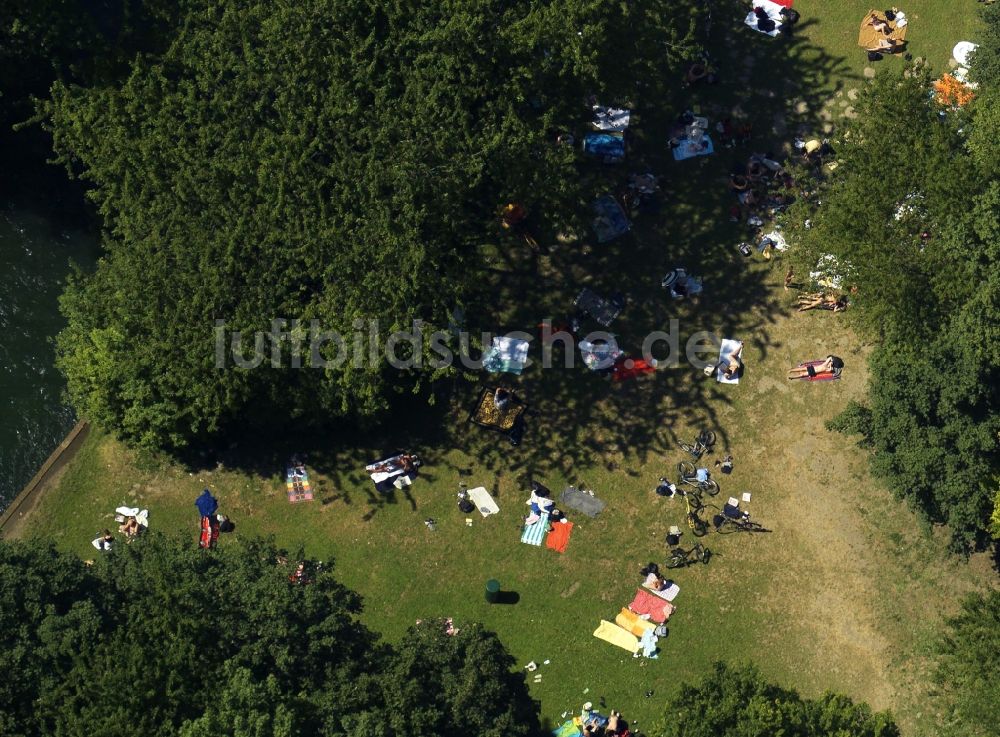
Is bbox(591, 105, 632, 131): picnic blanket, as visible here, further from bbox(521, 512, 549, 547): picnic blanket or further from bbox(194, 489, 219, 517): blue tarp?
bbox(194, 489, 219, 517): blue tarp

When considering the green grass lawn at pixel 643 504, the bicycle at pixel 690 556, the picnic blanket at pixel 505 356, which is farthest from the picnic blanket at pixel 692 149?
the bicycle at pixel 690 556

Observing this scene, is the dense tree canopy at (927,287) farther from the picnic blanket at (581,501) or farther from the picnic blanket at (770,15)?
the picnic blanket at (581,501)

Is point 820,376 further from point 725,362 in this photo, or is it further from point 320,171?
point 320,171

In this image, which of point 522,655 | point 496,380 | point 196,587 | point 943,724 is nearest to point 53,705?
point 196,587

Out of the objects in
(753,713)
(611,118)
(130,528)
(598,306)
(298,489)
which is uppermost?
(611,118)

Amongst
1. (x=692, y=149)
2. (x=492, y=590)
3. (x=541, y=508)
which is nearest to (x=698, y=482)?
(x=541, y=508)

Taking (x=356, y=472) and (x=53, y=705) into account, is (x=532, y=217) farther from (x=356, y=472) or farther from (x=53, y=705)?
(x=53, y=705)
